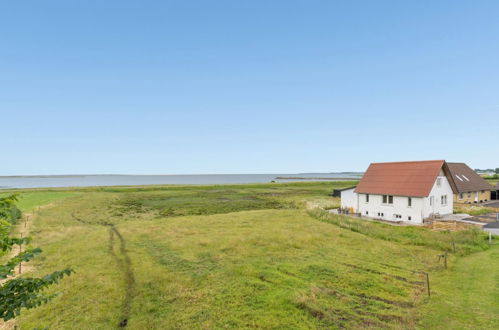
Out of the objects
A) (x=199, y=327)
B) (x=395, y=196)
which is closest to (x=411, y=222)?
(x=395, y=196)

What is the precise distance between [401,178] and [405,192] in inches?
118

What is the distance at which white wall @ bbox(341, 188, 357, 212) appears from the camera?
43.8 m

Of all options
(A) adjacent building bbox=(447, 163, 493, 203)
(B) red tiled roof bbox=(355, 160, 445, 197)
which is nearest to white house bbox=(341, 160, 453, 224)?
(B) red tiled roof bbox=(355, 160, 445, 197)

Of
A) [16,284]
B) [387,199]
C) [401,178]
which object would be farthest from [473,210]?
[16,284]

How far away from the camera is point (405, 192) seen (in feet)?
120

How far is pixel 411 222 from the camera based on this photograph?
3569 cm

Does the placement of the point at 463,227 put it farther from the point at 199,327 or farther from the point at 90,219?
the point at 90,219

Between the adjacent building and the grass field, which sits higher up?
the adjacent building

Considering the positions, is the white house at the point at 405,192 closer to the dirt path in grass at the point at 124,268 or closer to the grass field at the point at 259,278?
the grass field at the point at 259,278

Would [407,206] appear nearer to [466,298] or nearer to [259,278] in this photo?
[466,298]

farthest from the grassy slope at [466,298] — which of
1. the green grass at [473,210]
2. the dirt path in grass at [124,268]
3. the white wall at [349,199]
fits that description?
the green grass at [473,210]

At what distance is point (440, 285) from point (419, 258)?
5.16 metres

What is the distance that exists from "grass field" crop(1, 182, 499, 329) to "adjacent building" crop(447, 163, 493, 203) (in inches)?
1123

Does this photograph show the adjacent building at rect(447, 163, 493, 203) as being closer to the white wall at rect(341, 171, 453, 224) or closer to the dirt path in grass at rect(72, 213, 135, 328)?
the white wall at rect(341, 171, 453, 224)
